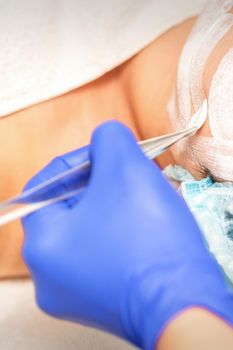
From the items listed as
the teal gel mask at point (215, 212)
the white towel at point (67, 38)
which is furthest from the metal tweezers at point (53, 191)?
the white towel at point (67, 38)

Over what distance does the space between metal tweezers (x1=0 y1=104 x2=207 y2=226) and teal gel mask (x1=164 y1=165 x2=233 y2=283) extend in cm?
14

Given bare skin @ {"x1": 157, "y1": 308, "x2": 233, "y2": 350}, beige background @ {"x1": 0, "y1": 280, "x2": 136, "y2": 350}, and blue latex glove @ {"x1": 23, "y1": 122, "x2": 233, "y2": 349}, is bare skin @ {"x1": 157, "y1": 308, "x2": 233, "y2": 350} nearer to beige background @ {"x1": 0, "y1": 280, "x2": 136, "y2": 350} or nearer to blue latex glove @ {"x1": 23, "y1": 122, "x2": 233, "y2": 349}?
blue latex glove @ {"x1": 23, "y1": 122, "x2": 233, "y2": 349}

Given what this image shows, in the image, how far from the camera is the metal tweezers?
0.53 m

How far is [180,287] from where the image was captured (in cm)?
49

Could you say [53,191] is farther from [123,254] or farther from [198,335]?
[198,335]

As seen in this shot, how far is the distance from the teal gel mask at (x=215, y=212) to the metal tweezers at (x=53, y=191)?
0.48 feet

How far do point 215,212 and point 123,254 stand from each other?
10.8 inches

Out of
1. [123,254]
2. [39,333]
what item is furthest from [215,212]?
[39,333]

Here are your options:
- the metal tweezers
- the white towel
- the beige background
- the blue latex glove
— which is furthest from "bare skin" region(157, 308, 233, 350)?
the white towel

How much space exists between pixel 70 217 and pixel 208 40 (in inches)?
17.4

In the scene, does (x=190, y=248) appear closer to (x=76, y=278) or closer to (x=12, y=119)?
(x=76, y=278)

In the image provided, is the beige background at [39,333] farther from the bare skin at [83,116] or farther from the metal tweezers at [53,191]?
the metal tweezers at [53,191]

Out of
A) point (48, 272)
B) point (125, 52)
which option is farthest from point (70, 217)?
point (125, 52)

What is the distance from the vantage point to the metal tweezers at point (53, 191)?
0.53 m
